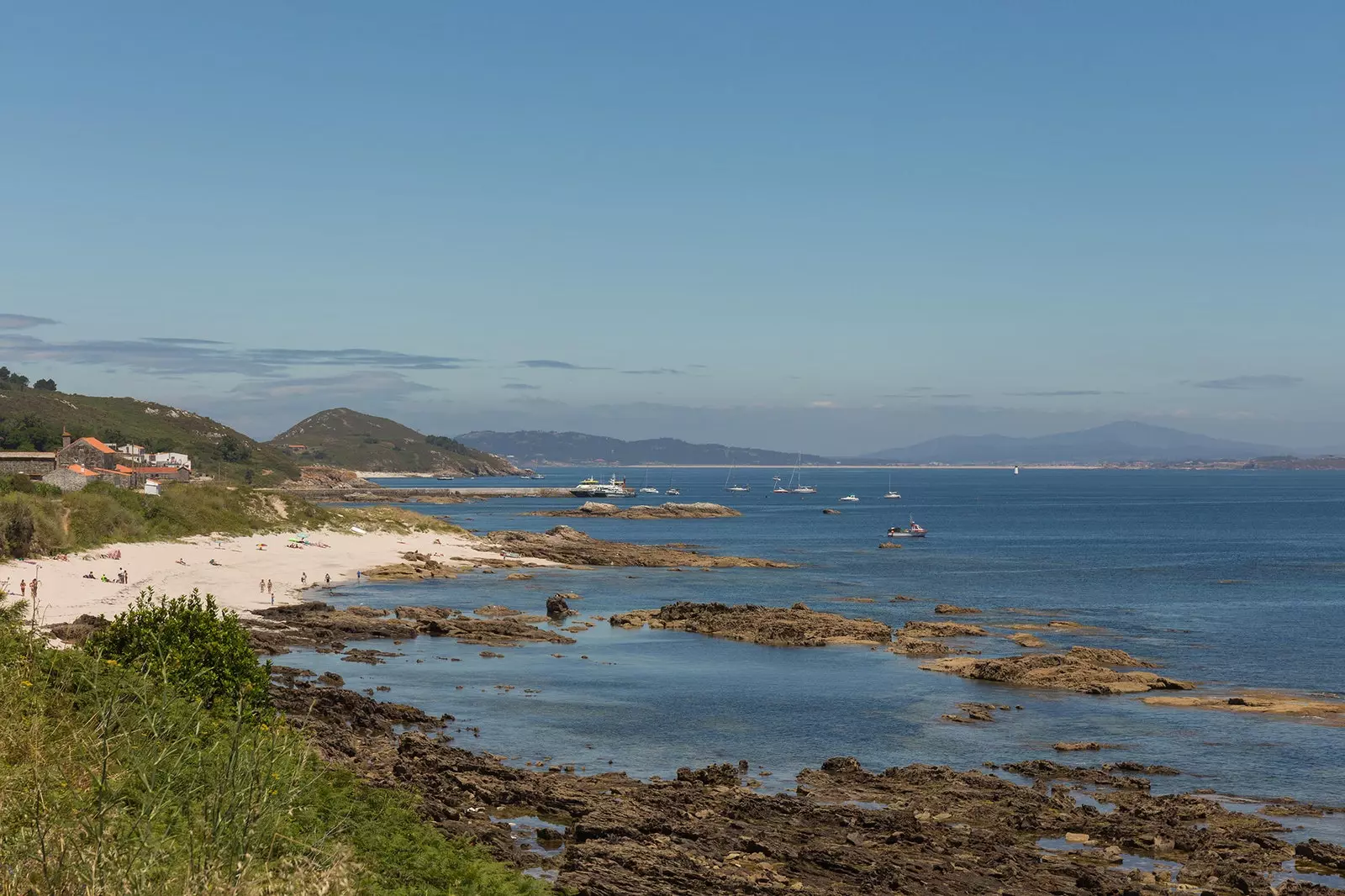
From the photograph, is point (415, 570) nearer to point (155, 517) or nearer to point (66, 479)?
point (155, 517)

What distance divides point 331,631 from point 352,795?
3659 centimetres

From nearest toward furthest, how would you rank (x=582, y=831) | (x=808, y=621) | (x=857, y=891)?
(x=857, y=891)
(x=582, y=831)
(x=808, y=621)

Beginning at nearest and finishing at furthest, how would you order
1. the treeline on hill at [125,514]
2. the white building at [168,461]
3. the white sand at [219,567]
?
the white sand at [219,567] → the treeline on hill at [125,514] → the white building at [168,461]

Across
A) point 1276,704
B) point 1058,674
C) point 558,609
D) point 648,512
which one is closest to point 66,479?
point 558,609

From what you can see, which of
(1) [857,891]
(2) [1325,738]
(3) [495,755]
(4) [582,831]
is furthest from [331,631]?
(2) [1325,738]

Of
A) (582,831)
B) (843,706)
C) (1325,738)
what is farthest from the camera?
(843,706)

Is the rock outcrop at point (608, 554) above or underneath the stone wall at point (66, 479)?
underneath

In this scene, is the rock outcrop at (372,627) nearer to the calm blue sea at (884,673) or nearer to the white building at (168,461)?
the calm blue sea at (884,673)

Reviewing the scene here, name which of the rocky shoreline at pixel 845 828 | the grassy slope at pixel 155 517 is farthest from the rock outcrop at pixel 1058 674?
the grassy slope at pixel 155 517

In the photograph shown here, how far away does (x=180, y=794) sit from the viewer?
1714 centimetres

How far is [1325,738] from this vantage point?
3991 centimetres

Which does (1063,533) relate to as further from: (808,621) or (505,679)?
(505,679)

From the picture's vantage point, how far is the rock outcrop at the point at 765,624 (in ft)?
207

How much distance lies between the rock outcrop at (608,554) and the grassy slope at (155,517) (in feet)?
46.8
